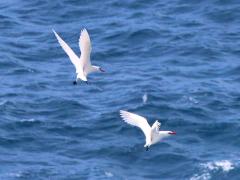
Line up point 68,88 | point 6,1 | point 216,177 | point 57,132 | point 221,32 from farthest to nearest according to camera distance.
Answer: point 6,1, point 221,32, point 68,88, point 57,132, point 216,177

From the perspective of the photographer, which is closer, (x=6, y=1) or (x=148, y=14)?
(x=148, y=14)

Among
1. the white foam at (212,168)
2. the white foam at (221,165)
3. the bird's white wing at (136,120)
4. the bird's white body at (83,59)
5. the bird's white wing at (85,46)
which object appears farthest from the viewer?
the white foam at (221,165)

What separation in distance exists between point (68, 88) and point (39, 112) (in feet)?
15.9

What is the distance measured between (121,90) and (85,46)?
22129mm

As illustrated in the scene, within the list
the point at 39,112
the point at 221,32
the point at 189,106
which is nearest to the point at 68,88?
the point at 39,112

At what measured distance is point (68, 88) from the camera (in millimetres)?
85062

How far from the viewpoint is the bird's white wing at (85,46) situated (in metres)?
61.3

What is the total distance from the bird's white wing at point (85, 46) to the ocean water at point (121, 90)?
1159cm

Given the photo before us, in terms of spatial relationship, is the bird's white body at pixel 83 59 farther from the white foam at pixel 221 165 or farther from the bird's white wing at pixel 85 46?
the white foam at pixel 221 165

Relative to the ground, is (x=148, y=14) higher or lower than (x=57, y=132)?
higher

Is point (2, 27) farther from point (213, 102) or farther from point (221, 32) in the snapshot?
point (213, 102)

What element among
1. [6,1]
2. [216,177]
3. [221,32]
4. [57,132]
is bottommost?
[216,177]

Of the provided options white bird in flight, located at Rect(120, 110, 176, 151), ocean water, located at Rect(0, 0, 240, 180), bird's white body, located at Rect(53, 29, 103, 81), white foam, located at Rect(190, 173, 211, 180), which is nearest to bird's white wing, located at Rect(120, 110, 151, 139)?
white bird in flight, located at Rect(120, 110, 176, 151)

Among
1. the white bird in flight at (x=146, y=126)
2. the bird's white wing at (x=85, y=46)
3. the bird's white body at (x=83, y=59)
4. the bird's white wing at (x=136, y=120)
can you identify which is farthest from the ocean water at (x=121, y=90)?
the bird's white wing at (x=85, y=46)
